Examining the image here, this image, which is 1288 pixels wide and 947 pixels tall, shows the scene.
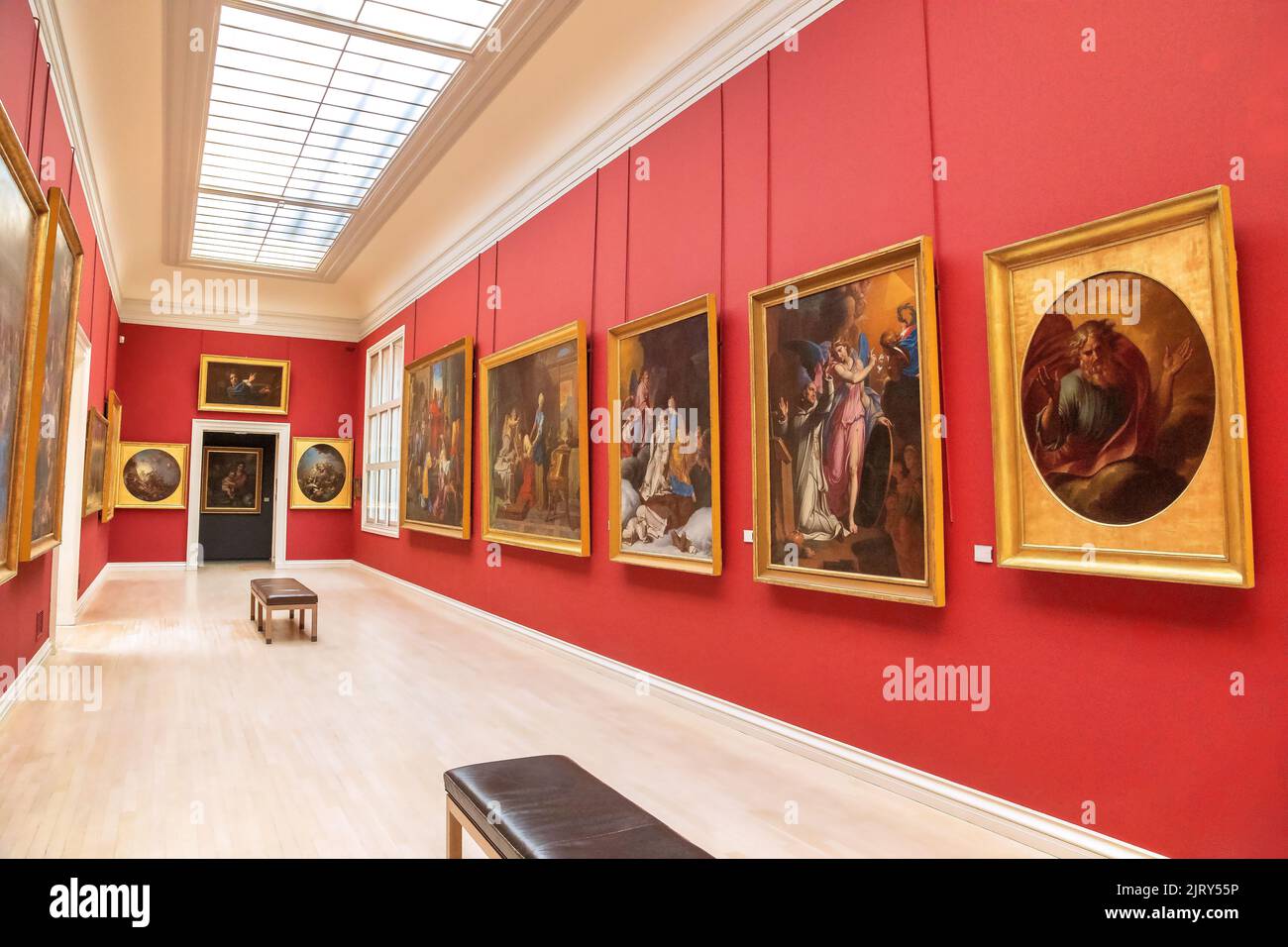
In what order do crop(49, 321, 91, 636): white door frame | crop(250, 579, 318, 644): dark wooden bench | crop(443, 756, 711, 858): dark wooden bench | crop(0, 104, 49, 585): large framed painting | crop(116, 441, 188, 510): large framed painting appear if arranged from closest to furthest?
crop(443, 756, 711, 858): dark wooden bench → crop(0, 104, 49, 585): large framed painting → crop(250, 579, 318, 644): dark wooden bench → crop(49, 321, 91, 636): white door frame → crop(116, 441, 188, 510): large framed painting

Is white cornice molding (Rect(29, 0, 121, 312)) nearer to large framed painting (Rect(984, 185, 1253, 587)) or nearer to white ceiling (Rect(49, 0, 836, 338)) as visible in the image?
white ceiling (Rect(49, 0, 836, 338))

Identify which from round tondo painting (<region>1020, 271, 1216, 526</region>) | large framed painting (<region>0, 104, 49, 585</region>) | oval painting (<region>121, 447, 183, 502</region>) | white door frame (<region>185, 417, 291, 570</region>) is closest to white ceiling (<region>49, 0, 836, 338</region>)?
large framed painting (<region>0, 104, 49, 585</region>)

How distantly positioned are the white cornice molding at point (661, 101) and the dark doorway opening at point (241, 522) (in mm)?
15442

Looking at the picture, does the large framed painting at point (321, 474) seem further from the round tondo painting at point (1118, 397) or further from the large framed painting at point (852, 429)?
the round tondo painting at point (1118, 397)

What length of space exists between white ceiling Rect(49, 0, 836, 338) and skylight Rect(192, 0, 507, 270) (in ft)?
2.53

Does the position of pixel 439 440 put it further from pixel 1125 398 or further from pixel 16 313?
pixel 1125 398

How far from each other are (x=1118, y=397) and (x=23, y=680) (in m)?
10.9

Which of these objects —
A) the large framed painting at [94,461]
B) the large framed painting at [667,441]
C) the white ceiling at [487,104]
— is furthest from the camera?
the large framed painting at [94,461]

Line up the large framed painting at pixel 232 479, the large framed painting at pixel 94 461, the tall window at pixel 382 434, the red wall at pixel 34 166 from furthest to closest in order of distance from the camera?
the large framed painting at pixel 232 479 → the tall window at pixel 382 434 → the large framed painting at pixel 94 461 → the red wall at pixel 34 166

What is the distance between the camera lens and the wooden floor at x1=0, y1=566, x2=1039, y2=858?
521 centimetres

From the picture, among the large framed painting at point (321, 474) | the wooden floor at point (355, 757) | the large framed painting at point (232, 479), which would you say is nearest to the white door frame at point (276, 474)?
the large framed painting at point (321, 474)

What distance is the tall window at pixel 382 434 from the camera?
19906 mm

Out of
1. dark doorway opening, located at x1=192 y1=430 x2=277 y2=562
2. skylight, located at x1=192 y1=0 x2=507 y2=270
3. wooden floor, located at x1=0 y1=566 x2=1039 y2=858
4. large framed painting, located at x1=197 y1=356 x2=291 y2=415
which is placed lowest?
wooden floor, located at x1=0 y1=566 x2=1039 y2=858
